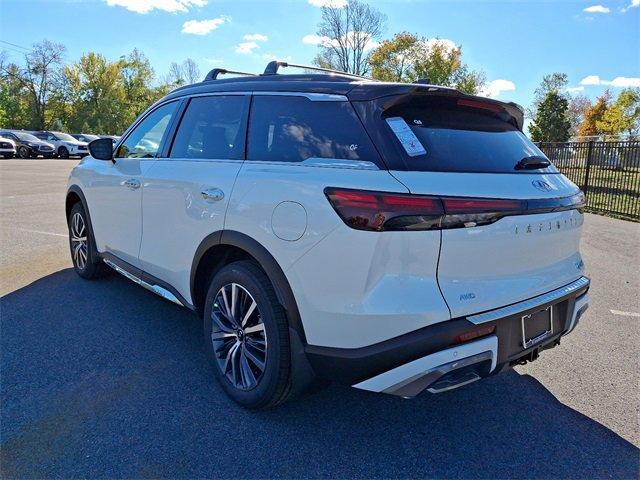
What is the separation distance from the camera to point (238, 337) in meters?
2.83

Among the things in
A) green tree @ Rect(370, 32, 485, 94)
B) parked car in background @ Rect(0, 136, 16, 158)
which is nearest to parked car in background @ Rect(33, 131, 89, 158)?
parked car in background @ Rect(0, 136, 16, 158)

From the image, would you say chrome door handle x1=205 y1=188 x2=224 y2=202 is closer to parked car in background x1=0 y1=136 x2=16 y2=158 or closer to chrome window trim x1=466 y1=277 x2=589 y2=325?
chrome window trim x1=466 y1=277 x2=589 y2=325

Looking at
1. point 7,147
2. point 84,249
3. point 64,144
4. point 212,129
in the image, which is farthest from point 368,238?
point 64,144

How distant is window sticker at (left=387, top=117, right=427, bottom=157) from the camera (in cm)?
227

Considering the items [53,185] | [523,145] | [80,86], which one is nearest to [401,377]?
[523,145]

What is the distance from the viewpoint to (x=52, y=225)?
798cm

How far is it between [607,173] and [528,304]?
11.8 m

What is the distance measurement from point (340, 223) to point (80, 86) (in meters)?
70.7

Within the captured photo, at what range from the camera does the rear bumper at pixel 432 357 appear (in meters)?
2.08

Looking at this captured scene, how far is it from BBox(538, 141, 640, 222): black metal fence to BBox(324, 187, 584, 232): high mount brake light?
33.4ft

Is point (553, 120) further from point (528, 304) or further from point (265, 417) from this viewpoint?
point (265, 417)

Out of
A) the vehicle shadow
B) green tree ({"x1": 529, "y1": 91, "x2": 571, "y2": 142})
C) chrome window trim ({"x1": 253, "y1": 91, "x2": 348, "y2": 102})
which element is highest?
green tree ({"x1": 529, "y1": 91, "x2": 571, "y2": 142})

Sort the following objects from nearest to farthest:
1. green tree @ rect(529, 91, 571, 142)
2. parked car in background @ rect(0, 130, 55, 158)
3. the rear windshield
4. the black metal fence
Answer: the rear windshield < the black metal fence < parked car in background @ rect(0, 130, 55, 158) < green tree @ rect(529, 91, 571, 142)

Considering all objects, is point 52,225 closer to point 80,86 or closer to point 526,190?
point 526,190
